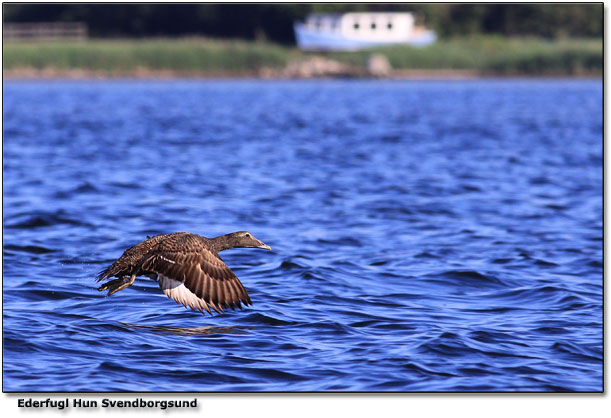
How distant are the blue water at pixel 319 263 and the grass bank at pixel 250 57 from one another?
173 ft

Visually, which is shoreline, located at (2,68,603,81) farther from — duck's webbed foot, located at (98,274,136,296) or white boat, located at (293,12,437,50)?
duck's webbed foot, located at (98,274,136,296)

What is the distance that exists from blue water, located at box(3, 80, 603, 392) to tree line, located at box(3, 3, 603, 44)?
54.0 m

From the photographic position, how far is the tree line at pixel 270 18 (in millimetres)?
82000

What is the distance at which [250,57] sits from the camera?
295ft

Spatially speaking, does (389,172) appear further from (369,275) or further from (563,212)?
(369,275)

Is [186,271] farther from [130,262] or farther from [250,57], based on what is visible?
[250,57]

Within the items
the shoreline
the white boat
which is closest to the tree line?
the white boat

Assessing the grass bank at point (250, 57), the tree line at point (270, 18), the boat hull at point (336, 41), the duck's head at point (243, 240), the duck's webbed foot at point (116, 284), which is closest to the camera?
the duck's webbed foot at point (116, 284)

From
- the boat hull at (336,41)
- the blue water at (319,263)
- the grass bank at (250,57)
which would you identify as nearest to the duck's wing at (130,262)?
the blue water at (319,263)

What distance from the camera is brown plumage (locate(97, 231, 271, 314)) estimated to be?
27.3ft

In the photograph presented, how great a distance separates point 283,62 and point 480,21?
68.6ft

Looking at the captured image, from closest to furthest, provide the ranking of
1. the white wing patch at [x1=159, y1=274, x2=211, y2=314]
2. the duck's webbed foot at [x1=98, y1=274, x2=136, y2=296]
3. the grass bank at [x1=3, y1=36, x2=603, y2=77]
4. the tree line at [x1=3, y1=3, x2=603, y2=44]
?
the white wing patch at [x1=159, y1=274, x2=211, y2=314] → the duck's webbed foot at [x1=98, y1=274, x2=136, y2=296] → the grass bank at [x1=3, y1=36, x2=603, y2=77] → the tree line at [x1=3, y1=3, x2=603, y2=44]

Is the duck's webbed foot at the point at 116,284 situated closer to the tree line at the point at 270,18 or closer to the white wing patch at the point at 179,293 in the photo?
the white wing patch at the point at 179,293

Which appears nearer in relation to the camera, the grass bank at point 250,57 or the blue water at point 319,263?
the blue water at point 319,263
